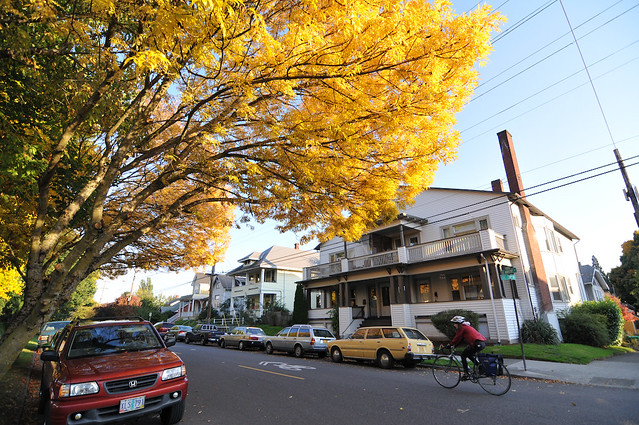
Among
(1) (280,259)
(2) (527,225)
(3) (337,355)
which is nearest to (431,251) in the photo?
(2) (527,225)

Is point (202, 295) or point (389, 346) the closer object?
point (389, 346)

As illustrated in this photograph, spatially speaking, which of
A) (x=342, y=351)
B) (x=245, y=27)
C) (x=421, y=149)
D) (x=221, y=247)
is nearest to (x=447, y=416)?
(x=421, y=149)

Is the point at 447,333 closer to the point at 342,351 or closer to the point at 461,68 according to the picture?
the point at 342,351

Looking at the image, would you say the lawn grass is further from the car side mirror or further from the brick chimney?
the car side mirror

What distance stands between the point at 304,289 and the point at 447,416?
78.4 feet

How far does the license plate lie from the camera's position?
4773 millimetres

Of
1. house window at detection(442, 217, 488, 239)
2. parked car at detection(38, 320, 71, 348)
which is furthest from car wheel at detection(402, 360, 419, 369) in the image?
parked car at detection(38, 320, 71, 348)

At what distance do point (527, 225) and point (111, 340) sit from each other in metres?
22.6

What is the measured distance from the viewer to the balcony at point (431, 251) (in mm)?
18609

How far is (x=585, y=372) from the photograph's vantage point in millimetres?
11383

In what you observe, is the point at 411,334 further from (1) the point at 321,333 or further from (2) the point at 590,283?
(2) the point at 590,283

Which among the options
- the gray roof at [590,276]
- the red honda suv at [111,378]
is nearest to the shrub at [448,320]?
the red honda suv at [111,378]

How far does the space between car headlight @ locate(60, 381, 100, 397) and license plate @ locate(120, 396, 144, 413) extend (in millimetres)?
412

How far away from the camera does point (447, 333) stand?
692 inches
